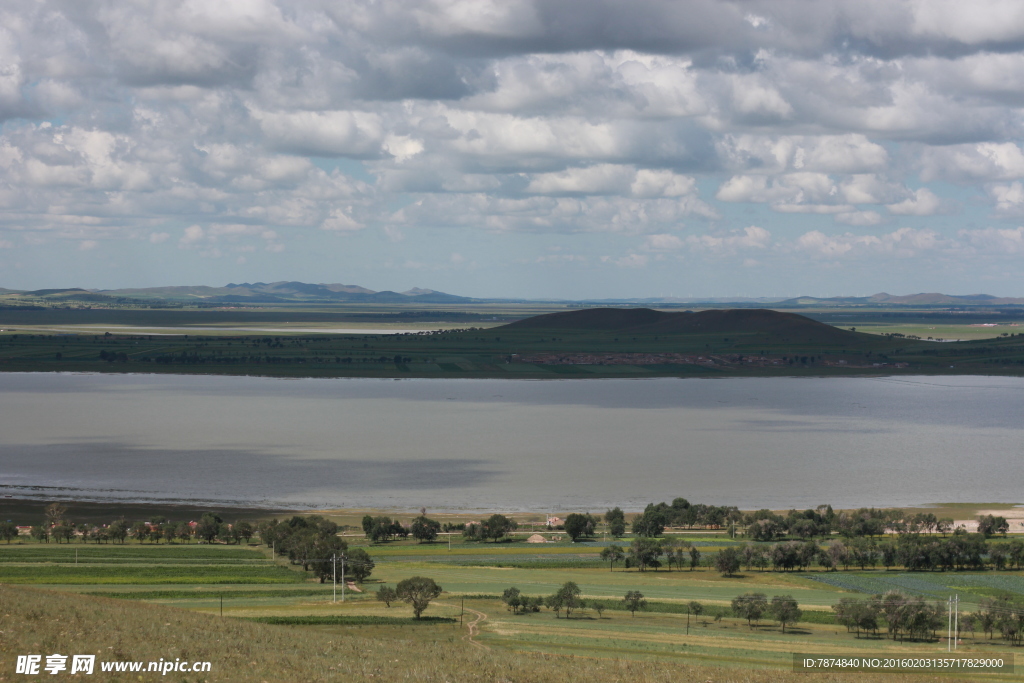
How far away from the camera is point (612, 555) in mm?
44094

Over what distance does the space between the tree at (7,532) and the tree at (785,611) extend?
108 ft

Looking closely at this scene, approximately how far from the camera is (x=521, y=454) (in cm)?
7038

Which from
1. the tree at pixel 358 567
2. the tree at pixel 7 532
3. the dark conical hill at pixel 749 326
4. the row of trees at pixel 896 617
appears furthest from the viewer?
the dark conical hill at pixel 749 326

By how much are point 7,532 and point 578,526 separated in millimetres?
25497

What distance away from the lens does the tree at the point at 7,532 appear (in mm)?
46062

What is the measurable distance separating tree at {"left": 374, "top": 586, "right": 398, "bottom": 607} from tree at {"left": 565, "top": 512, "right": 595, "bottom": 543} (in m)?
13.9

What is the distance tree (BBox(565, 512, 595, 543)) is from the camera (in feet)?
158

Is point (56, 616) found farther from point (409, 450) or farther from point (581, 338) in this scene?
point (581, 338)

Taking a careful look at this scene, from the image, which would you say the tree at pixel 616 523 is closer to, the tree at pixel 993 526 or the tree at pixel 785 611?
the tree at pixel 785 611

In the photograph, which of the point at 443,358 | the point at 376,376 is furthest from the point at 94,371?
the point at 443,358

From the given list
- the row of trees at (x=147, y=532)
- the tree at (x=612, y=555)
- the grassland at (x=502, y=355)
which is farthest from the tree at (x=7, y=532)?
the grassland at (x=502, y=355)

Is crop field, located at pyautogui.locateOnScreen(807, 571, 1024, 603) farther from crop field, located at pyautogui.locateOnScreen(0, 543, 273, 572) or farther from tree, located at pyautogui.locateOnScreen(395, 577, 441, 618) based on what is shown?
crop field, located at pyautogui.locateOnScreen(0, 543, 273, 572)

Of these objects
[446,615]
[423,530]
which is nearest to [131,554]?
[423,530]

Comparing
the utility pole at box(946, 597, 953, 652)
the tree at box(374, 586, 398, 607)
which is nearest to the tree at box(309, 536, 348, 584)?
the tree at box(374, 586, 398, 607)
